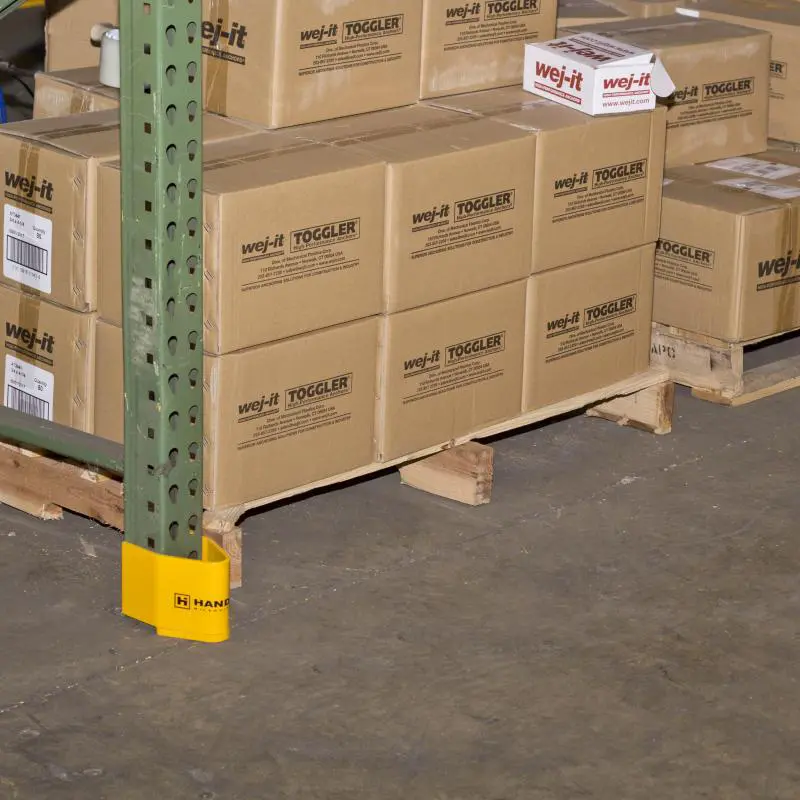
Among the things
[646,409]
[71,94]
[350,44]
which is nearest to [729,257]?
[646,409]

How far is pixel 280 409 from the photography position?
4.33 metres

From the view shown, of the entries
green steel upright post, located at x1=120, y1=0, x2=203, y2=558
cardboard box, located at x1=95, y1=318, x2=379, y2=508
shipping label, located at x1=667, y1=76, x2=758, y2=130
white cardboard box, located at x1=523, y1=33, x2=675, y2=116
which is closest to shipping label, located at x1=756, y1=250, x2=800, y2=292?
shipping label, located at x1=667, y1=76, x2=758, y2=130

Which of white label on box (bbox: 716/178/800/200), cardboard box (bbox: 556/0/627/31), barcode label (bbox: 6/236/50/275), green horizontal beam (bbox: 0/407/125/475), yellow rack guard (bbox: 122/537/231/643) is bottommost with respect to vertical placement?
yellow rack guard (bbox: 122/537/231/643)

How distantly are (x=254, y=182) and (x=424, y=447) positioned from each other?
1045 millimetres

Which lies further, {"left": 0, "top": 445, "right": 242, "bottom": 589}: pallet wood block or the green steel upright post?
{"left": 0, "top": 445, "right": 242, "bottom": 589}: pallet wood block

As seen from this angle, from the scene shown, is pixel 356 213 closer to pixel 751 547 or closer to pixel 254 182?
pixel 254 182

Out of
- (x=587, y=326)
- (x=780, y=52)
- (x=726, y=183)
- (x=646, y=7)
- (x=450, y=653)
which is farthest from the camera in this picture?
(x=646, y=7)

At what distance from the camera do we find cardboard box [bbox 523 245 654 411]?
4.98m

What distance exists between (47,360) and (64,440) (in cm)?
49

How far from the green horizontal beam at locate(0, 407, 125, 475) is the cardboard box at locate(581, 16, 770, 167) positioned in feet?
7.95

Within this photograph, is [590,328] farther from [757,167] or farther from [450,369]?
[757,167]

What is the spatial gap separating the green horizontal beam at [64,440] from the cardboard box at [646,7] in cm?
319

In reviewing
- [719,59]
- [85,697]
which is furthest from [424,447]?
[719,59]

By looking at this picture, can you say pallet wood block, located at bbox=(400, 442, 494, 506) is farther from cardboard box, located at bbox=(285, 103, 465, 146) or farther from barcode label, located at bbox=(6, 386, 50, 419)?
barcode label, located at bbox=(6, 386, 50, 419)
